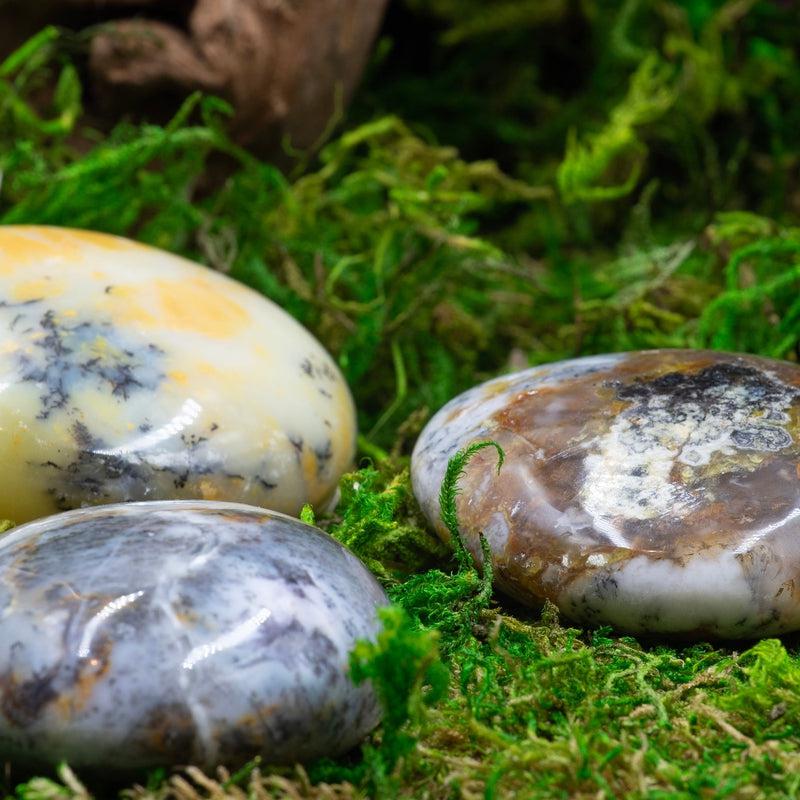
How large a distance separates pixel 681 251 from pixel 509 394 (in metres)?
1.18

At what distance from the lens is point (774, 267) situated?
9.16ft

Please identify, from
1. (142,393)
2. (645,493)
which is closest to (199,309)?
(142,393)

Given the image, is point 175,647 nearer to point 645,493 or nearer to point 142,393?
point 142,393

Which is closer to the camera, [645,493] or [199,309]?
[645,493]

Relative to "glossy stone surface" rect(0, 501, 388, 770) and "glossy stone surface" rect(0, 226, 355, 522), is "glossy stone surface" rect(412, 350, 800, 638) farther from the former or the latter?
"glossy stone surface" rect(0, 501, 388, 770)

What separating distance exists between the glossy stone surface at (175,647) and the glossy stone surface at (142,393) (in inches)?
13.9

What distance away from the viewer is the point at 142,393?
1.81 metres

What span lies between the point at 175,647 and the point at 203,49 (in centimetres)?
207

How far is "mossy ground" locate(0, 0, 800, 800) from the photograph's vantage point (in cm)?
128

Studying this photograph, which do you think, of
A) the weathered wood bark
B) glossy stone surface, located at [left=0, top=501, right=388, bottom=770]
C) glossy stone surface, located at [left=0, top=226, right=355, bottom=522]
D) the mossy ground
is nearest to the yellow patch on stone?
glossy stone surface, located at [left=0, top=226, right=355, bottom=522]

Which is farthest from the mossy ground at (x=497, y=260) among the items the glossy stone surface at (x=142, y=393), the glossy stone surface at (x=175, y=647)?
the glossy stone surface at (x=142, y=393)

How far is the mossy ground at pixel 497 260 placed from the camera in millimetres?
1284

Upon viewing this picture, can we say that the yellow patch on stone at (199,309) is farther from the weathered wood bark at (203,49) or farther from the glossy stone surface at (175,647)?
the weathered wood bark at (203,49)

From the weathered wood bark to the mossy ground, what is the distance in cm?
10
